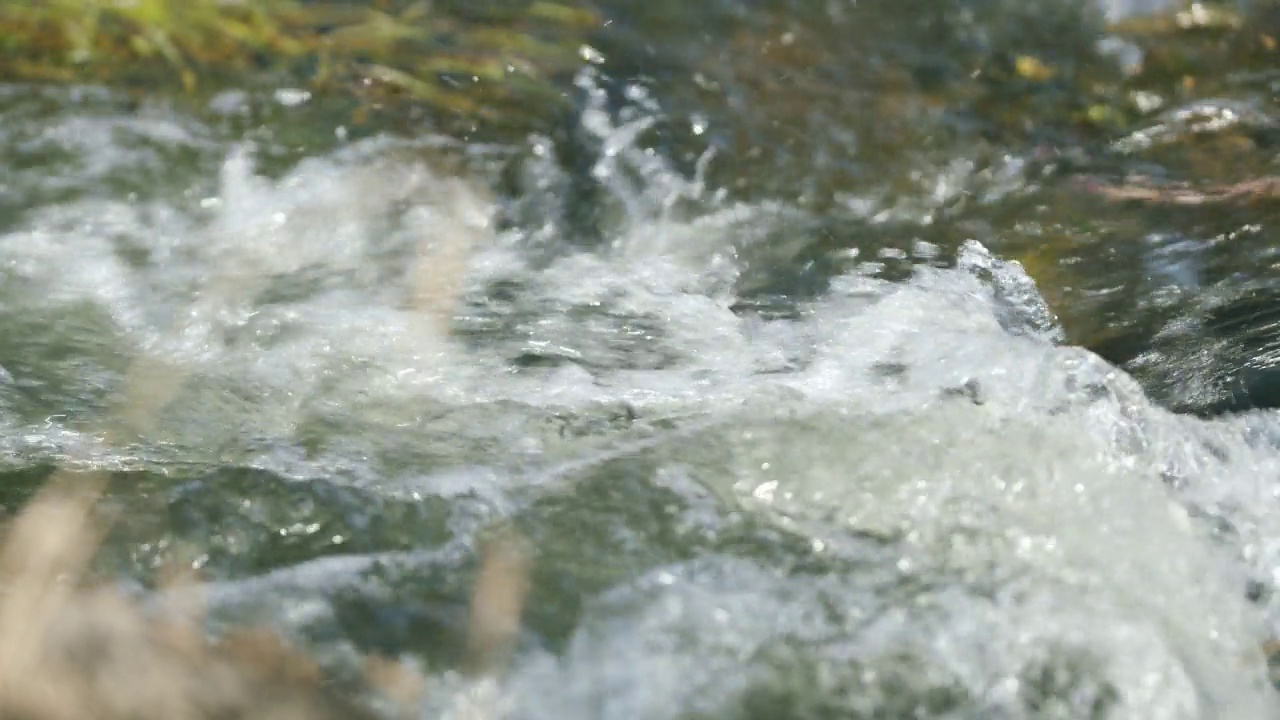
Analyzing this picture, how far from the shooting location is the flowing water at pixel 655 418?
143 cm

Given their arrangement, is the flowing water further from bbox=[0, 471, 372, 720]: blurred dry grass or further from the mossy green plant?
the mossy green plant

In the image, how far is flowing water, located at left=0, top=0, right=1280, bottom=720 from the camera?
1.43 metres

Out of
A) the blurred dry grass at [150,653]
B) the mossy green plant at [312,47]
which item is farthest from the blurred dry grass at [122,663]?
the mossy green plant at [312,47]

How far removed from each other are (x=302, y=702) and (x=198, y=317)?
96 cm

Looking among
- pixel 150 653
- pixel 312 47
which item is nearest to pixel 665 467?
pixel 150 653

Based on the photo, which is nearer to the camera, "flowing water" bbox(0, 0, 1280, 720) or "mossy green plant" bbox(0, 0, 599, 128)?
"flowing water" bbox(0, 0, 1280, 720)

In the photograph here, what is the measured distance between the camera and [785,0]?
2.77m

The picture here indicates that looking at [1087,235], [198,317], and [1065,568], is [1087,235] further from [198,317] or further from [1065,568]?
[198,317]

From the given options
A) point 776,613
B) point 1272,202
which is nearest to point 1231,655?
point 776,613

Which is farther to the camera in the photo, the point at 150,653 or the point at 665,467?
the point at 665,467

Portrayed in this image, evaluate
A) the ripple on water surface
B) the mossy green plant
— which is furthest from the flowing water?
the mossy green plant

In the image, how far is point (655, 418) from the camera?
1752 mm

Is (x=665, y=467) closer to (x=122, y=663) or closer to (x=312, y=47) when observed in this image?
(x=122, y=663)

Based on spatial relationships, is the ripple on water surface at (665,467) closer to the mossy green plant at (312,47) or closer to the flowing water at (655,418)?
the flowing water at (655,418)
